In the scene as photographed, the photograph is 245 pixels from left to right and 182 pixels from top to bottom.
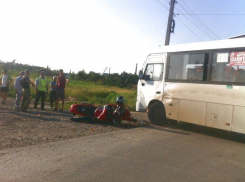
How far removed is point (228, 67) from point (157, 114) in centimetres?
332

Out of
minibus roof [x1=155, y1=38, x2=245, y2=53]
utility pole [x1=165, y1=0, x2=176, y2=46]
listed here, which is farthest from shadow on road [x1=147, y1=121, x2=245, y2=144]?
utility pole [x1=165, y1=0, x2=176, y2=46]

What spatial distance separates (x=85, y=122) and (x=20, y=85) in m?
3.97

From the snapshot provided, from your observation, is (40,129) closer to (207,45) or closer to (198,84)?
(198,84)

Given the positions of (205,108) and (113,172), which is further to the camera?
(205,108)

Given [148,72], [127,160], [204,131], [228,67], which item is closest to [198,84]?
[228,67]

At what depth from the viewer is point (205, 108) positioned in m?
8.88

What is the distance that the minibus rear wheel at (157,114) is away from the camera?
10.5 meters

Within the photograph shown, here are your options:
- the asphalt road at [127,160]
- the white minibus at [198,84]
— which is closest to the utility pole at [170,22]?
the white minibus at [198,84]

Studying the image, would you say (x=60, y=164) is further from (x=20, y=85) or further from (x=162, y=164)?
(x=20, y=85)

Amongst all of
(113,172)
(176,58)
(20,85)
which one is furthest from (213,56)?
(20,85)

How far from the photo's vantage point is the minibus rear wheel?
34.5ft

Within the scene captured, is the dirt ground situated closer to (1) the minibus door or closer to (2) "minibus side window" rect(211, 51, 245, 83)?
(1) the minibus door

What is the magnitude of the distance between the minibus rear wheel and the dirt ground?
0.49m

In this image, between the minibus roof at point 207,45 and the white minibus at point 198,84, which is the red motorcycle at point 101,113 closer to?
the white minibus at point 198,84
